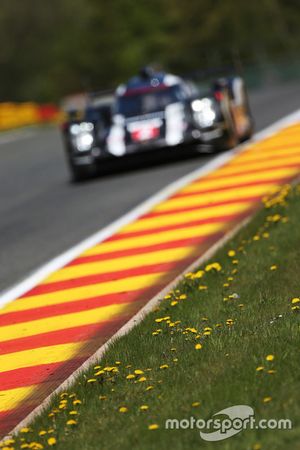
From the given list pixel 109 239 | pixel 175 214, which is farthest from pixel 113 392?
pixel 175 214

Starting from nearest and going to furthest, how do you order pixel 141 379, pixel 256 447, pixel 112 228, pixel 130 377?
pixel 256 447, pixel 141 379, pixel 130 377, pixel 112 228

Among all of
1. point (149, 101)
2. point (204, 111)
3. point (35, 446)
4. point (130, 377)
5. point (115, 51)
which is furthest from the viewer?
point (115, 51)

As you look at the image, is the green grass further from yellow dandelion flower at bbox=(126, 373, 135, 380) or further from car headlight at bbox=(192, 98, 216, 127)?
car headlight at bbox=(192, 98, 216, 127)

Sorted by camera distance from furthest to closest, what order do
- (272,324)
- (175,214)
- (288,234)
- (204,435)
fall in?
(175,214) → (288,234) → (272,324) → (204,435)

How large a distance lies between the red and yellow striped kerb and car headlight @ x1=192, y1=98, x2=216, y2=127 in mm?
2356

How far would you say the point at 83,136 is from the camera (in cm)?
1780

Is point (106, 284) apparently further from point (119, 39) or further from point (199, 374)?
point (119, 39)

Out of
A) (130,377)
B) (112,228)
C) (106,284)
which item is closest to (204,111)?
(112,228)

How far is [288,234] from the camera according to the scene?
9.58 m

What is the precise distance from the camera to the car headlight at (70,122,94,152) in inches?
698

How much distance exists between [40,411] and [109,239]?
5.98 metres

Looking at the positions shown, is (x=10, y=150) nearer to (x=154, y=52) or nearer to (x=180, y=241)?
(x=180, y=241)

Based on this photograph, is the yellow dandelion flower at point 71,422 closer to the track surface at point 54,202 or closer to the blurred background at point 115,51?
the track surface at point 54,202

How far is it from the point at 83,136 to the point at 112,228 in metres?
5.22
